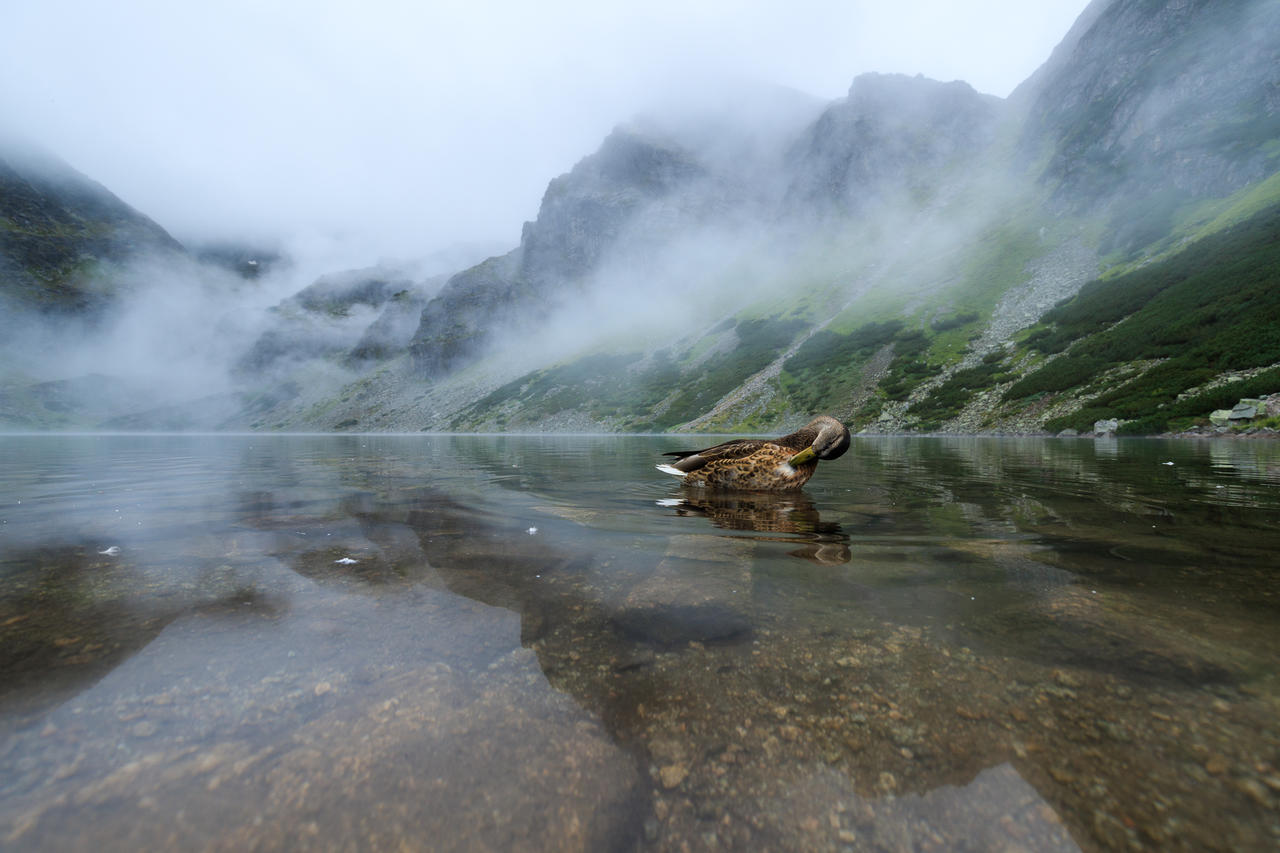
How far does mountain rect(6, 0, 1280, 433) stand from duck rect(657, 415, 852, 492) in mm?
37277

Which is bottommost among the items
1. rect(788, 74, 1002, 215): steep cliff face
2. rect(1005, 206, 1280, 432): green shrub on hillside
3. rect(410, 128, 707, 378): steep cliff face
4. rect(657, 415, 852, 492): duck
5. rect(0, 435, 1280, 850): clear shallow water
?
rect(0, 435, 1280, 850): clear shallow water

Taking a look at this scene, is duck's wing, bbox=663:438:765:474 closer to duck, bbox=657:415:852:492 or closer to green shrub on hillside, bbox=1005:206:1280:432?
duck, bbox=657:415:852:492

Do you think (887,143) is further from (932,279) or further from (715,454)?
(715,454)

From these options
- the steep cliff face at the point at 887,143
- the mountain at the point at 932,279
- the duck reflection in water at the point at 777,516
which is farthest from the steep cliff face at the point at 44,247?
the duck reflection in water at the point at 777,516

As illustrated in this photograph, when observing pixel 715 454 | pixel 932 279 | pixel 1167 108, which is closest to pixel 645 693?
pixel 715 454

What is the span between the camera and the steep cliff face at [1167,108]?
8138 centimetres

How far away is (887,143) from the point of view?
6560 inches

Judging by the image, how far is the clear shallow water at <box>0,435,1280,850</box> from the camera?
1.69 metres

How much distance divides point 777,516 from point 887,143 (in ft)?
660

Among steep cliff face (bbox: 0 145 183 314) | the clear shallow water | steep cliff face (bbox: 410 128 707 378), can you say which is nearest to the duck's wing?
the clear shallow water

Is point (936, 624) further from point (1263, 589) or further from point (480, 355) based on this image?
point (480, 355)

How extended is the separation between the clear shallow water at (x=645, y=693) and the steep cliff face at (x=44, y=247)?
267 m

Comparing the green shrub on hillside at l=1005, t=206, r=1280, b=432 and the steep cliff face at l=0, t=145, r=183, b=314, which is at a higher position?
the steep cliff face at l=0, t=145, r=183, b=314

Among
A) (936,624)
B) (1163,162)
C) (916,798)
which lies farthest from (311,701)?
(1163,162)
